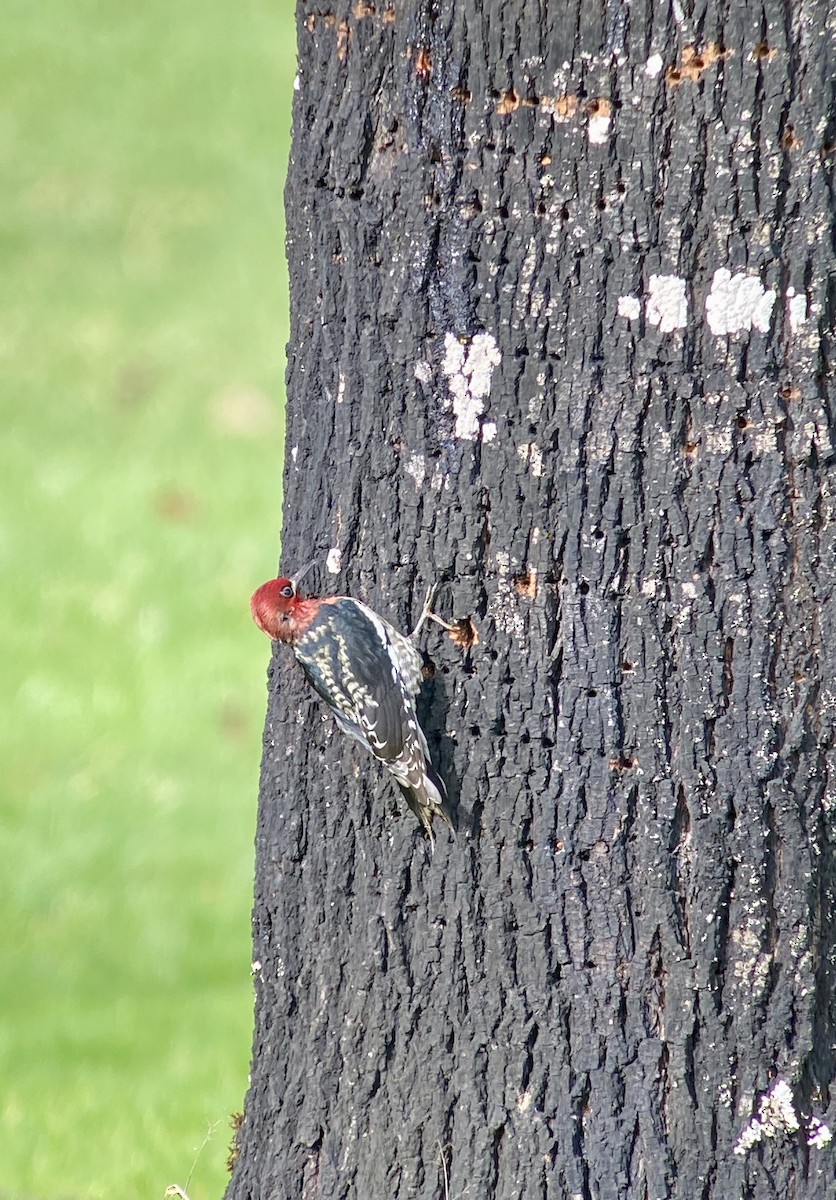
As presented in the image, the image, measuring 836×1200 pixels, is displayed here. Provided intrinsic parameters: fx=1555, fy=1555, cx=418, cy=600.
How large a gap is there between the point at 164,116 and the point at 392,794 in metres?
14.5

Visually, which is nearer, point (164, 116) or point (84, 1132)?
point (84, 1132)

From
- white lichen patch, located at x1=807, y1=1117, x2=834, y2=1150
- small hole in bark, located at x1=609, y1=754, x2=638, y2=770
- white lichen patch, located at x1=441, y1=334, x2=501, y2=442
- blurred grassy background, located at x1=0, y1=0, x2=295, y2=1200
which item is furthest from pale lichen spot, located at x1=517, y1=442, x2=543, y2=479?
blurred grassy background, located at x1=0, y1=0, x2=295, y2=1200

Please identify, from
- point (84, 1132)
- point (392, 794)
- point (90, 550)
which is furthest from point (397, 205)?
→ point (90, 550)

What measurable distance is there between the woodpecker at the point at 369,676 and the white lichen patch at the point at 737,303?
2.80 feet

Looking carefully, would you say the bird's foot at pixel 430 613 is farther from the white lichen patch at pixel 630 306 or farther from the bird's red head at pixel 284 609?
the white lichen patch at pixel 630 306

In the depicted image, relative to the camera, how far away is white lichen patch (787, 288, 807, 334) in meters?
3.12

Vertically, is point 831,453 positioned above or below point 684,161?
below

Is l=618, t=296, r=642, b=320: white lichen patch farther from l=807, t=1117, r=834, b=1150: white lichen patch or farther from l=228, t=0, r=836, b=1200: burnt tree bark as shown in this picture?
l=807, t=1117, r=834, b=1150: white lichen patch

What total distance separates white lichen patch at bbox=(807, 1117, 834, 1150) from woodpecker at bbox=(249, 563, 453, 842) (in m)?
1.00

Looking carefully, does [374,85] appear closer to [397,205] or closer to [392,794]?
[397,205]

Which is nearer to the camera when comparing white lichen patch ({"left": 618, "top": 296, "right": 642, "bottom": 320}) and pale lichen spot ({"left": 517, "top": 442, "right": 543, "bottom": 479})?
white lichen patch ({"left": 618, "top": 296, "right": 642, "bottom": 320})

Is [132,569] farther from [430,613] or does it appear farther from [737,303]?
[737,303]

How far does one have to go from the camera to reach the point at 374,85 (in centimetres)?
333

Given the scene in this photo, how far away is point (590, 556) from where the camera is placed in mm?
3260
